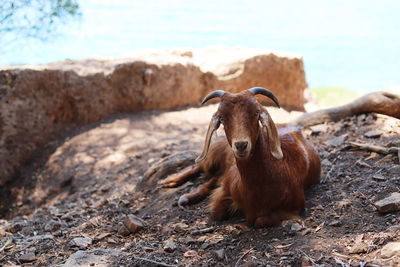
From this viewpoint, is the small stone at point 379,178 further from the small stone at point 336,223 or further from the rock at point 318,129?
the rock at point 318,129

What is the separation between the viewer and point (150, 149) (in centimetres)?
731

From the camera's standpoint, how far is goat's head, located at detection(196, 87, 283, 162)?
11.5 ft

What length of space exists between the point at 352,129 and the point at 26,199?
4937mm

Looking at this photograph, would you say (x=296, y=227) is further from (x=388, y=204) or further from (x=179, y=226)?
(x=179, y=226)

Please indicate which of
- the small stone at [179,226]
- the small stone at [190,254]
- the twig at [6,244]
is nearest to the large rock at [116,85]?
the twig at [6,244]

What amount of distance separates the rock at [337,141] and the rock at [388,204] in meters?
1.93

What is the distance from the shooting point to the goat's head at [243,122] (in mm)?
3506

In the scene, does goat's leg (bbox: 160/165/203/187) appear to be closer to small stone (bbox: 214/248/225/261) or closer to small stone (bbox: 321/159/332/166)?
small stone (bbox: 321/159/332/166)

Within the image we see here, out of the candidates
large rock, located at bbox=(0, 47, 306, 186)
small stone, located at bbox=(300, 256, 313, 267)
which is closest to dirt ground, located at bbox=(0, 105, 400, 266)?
small stone, located at bbox=(300, 256, 313, 267)

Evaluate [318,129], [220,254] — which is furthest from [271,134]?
[318,129]

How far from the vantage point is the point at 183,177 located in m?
5.46

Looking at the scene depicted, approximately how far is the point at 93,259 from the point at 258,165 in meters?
1.46

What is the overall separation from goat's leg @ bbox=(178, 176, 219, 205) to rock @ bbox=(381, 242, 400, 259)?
2.16m

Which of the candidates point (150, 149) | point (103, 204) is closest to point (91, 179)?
point (150, 149)
